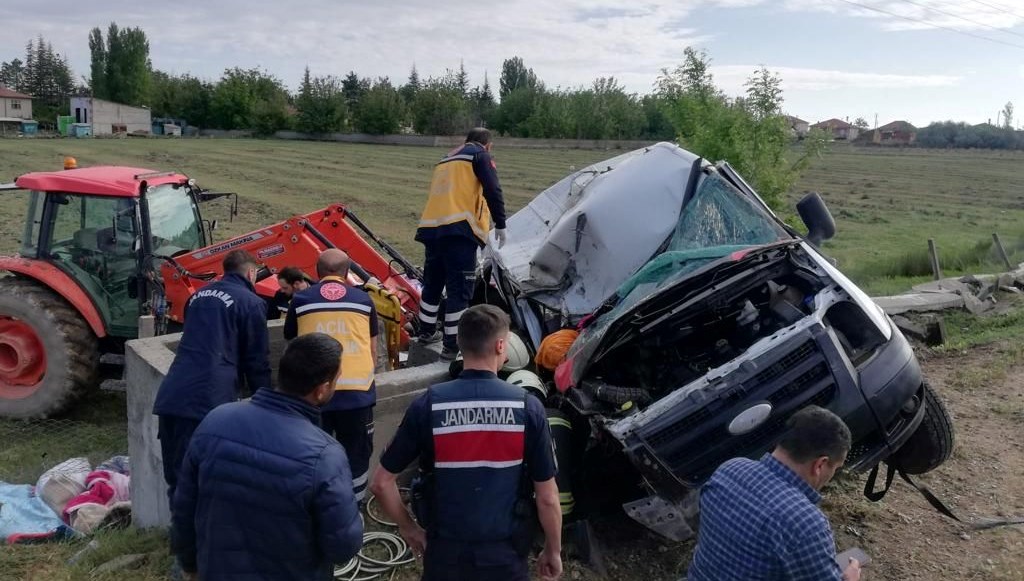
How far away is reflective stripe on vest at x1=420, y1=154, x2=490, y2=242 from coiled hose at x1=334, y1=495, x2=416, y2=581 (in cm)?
226

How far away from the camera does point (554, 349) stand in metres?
5.44

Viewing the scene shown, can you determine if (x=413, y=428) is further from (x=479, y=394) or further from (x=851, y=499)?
(x=851, y=499)

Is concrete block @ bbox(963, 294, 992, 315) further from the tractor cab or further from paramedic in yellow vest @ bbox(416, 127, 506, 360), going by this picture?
the tractor cab

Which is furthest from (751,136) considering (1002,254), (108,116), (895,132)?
(895,132)

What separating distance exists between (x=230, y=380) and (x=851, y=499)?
13.1 feet

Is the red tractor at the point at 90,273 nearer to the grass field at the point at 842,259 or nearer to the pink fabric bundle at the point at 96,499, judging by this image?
the grass field at the point at 842,259

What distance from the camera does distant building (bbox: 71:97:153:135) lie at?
64.5 m

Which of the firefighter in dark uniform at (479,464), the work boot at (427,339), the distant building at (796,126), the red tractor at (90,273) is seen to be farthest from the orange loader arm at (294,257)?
the distant building at (796,126)

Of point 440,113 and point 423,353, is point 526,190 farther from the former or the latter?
point 440,113

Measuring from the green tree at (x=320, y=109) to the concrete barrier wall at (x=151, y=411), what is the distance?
195 feet

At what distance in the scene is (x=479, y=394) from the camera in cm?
301

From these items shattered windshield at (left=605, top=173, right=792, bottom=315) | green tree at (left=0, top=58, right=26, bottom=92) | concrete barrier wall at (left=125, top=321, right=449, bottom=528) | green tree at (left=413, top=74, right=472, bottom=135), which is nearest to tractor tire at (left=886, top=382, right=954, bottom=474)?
shattered windshield at (left=605, top=173, right=792, bottom=315)

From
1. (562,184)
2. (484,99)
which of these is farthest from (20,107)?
(562,184)

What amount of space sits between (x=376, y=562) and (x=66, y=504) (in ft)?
7.24
